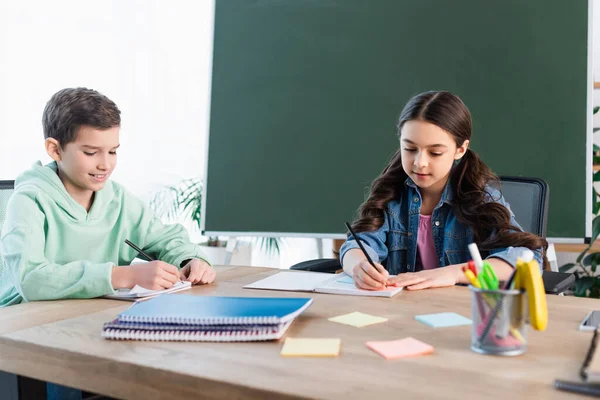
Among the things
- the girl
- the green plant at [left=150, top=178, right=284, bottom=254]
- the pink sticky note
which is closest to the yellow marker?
the pink sticky note

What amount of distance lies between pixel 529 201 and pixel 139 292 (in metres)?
1.18

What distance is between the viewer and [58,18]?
11.7 feet

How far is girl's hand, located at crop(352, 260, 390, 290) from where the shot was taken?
1.32 metres

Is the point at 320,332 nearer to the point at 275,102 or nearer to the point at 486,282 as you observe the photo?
the point at 486,282

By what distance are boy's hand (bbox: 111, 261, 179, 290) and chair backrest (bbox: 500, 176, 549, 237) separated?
3.53 ft

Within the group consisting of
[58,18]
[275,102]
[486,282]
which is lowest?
[486,282]

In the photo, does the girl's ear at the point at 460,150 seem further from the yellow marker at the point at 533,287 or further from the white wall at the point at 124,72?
the white wall at the point at 124,72

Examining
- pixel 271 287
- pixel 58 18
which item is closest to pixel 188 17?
pixel 58 18

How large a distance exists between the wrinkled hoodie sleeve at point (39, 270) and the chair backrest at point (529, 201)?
120 cm

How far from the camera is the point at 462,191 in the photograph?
5.61 ft

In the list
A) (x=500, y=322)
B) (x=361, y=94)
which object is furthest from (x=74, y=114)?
(x=361, y=94)

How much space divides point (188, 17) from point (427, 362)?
10.9 ft

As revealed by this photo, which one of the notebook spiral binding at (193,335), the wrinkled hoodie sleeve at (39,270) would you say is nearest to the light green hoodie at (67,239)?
the wrinkled hoodie sleeve at (39,270)

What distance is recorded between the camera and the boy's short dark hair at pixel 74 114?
4.91 feet
